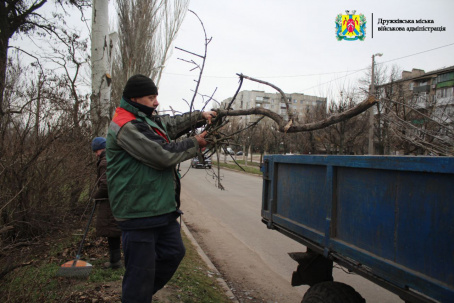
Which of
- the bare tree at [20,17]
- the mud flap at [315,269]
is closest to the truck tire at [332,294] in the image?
the mud flap at [315,269]

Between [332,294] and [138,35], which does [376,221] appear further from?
[138,35]

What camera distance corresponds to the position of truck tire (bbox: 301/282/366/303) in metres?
2.34

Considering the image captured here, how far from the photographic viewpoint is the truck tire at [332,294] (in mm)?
2340

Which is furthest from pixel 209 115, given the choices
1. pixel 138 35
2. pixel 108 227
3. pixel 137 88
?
pixel 138 35

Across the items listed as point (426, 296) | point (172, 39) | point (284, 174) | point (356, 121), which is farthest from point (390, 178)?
point (356, 121)

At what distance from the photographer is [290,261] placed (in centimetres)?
543

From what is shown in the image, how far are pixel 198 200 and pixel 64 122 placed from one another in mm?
7515

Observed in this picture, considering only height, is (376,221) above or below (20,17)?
below

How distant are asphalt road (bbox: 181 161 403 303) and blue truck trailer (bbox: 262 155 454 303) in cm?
90

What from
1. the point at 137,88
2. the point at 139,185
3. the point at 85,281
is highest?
the point at 137,88

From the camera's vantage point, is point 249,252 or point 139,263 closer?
point 139,263

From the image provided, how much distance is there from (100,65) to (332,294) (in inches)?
234

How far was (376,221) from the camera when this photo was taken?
6.72ft

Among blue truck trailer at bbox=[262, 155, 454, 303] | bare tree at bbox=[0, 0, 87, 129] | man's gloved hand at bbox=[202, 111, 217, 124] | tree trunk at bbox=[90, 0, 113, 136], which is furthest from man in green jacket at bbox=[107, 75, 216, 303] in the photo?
bare tree at bbox=[0, 0, 87, 129]
